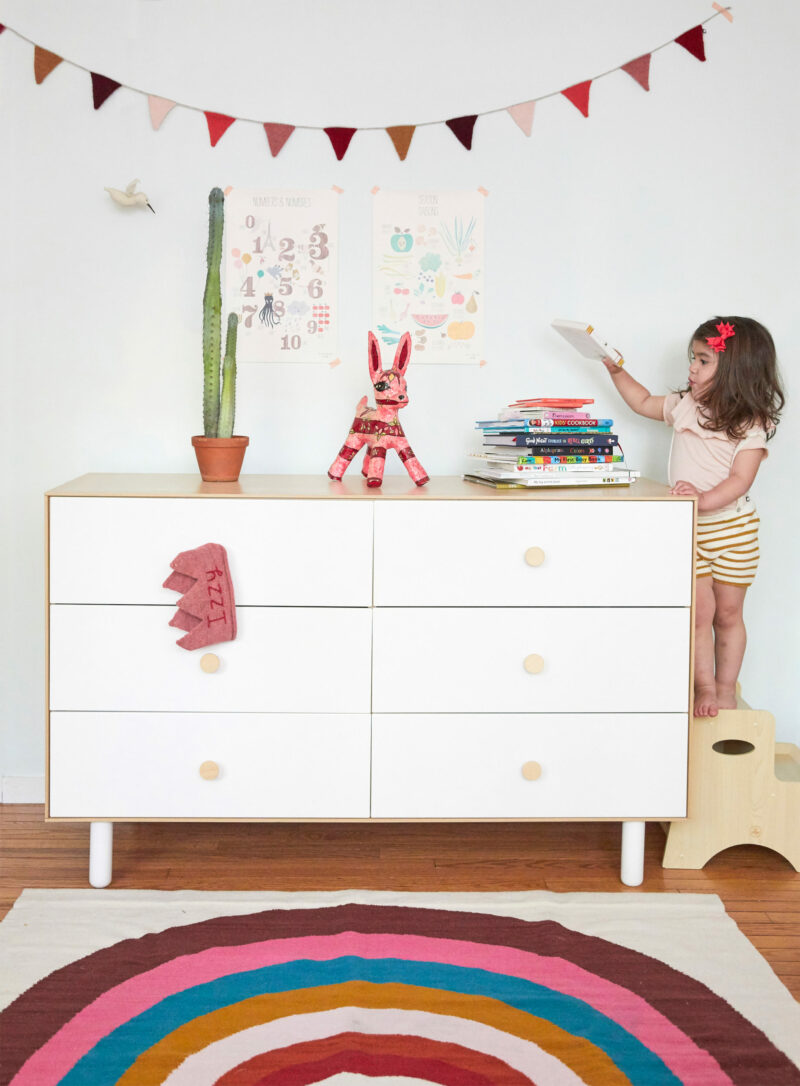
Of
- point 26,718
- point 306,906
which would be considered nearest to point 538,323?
point 306,906

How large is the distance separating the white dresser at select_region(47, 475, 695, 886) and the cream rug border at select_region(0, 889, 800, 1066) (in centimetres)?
15

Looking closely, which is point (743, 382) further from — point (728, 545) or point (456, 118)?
point (456, 118)

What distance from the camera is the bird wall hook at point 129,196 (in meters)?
2.34

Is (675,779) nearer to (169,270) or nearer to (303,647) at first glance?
(303,647)

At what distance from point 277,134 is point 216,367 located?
0.65 meters

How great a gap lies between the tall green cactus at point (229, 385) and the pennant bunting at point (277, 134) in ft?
1.70

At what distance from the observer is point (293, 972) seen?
1.74 metres

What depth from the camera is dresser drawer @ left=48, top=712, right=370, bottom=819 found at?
79.7 inches

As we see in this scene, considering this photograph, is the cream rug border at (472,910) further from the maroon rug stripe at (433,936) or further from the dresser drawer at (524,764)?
the dresser drawer at (524,764)

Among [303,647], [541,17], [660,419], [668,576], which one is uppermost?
[541,17]

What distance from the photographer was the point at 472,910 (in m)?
1.98

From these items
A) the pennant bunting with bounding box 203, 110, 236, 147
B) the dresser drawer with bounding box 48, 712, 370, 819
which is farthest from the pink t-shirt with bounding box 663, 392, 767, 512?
the pennant bunting with bounding box 203, 110, 236, 147

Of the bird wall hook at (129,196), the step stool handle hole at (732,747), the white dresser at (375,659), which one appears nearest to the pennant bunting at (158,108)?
the bird wall hook at (129,196)

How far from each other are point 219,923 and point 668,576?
1.09 metres
